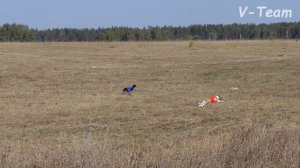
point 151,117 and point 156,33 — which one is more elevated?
point 151,117

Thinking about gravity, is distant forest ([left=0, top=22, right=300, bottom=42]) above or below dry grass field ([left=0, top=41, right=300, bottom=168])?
below

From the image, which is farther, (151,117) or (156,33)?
(156,33)

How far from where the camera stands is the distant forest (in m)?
121

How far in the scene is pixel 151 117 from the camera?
14914 mm

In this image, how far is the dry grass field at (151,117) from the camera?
6.43 m

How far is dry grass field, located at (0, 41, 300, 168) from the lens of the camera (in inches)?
253

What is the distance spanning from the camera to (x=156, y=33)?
420 feet

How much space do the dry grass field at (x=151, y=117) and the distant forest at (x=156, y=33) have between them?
266 feet

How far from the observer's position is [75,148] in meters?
6.58

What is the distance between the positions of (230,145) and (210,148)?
0.50 m

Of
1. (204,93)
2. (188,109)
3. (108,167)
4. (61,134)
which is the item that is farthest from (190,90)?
(108,167)

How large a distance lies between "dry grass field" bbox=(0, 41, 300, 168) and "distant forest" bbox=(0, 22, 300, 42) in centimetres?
8110

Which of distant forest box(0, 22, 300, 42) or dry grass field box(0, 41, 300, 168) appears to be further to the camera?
distant forest box(0, 22, 300, 42)

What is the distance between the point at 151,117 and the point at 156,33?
113512 millimetres
